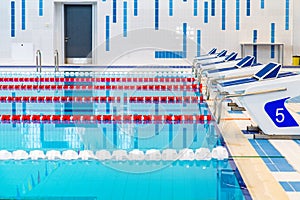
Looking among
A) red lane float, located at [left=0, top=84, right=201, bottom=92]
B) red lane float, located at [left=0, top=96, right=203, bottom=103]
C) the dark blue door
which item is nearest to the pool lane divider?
red lane float, located at [left=0, top=96, right=203, bottom=103]

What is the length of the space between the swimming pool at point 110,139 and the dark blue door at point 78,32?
6412 millimetres

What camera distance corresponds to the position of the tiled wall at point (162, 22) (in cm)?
1656

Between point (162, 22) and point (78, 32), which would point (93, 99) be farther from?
point (78, 32)

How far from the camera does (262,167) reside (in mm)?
4195

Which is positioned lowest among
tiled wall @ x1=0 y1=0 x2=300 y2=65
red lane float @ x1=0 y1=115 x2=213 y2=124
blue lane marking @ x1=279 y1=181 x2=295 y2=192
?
blue lane marking @ x1=279 y1=181 x2=295 y2=192

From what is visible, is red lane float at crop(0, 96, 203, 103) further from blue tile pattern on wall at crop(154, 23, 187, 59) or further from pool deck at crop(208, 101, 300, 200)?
blue tile pattern on wall at crop(154, 23, 187, 59)

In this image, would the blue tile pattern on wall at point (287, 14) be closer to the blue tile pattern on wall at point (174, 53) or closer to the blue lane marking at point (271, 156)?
the blue tile pattern on wall at point (174, 53)

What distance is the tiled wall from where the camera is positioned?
16.6m

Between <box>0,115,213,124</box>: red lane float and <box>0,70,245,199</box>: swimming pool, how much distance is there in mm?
12

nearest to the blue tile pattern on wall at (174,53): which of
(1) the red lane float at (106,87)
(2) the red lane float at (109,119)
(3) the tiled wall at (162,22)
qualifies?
(3) the tiled wall at (162,22)

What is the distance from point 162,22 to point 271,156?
12.5 m

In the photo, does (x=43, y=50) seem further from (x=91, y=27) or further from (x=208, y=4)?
(x=208, y=4)

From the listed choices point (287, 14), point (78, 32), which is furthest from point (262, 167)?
point (78, 32)

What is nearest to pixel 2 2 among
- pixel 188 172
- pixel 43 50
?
pixel 43 50
